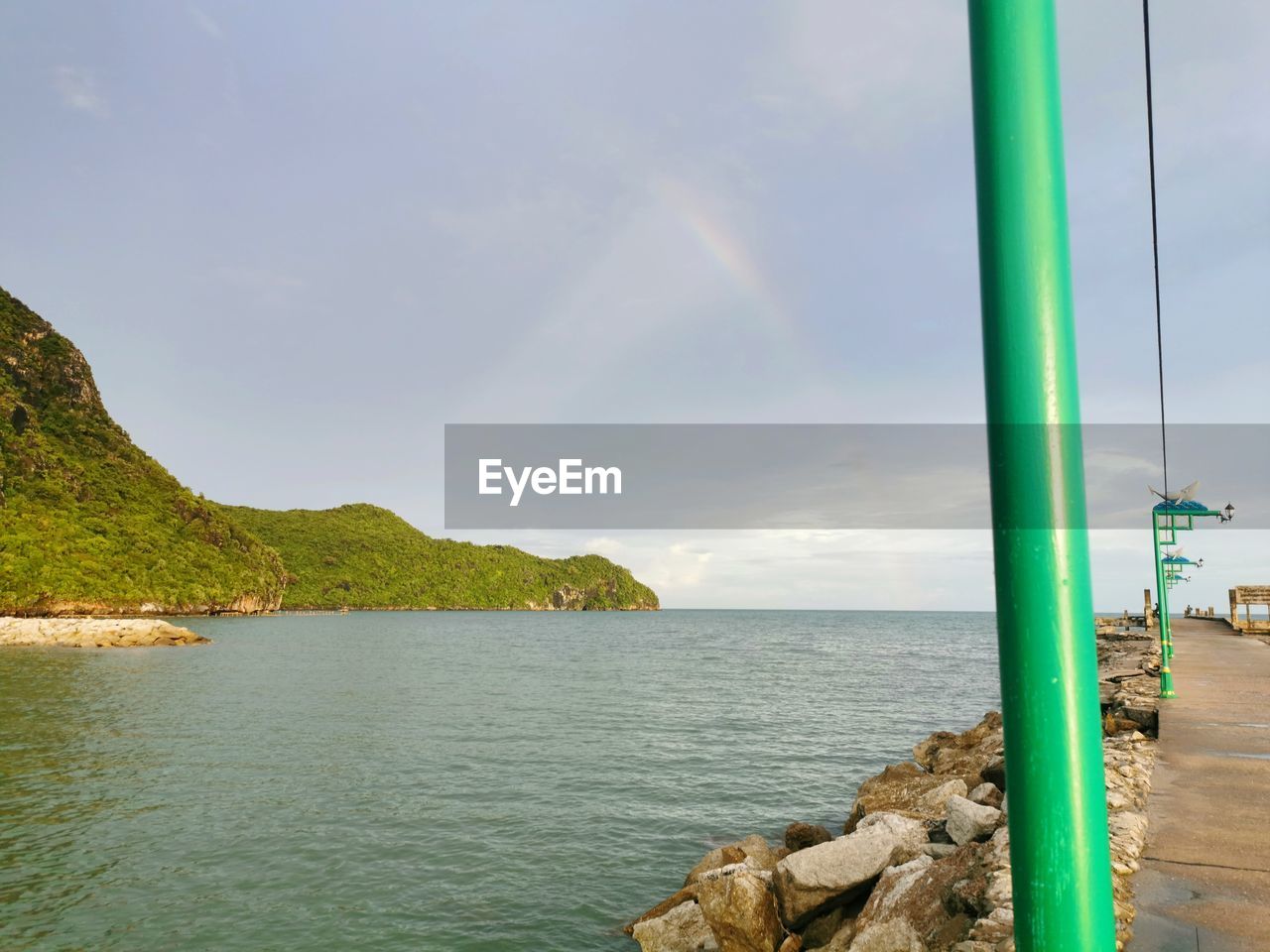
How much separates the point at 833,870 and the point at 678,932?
86.4 inches

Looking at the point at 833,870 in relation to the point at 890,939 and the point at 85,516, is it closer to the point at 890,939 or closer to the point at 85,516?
the point at 890,939

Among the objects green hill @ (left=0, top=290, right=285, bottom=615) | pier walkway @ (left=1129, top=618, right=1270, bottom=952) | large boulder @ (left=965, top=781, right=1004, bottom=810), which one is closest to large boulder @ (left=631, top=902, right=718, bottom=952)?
large boulder @ (left=965, top=781, right=1004, bottom=810)

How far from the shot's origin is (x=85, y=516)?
105 metres

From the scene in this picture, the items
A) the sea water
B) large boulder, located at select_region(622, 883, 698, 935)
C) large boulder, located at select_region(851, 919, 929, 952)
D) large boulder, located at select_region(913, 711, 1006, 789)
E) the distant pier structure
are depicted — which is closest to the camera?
large boulder, located at select_region(851, 919, 929, 952)

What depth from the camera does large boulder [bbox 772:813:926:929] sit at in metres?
8.46

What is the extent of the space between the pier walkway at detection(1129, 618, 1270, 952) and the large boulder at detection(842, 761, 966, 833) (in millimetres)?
2988

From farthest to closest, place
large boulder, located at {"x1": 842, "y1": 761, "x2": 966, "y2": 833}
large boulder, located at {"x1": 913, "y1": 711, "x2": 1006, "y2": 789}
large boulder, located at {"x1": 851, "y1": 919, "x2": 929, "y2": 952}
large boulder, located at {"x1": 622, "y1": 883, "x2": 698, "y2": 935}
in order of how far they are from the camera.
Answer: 1. large boulder, located at {"x1": 913, "y1": 711, "x2": 1006, "y2": 789}
2. large boulder, located at {"x1": 842, "y1": 761, "x2": 966, "y2": 833}
3. large boulder, located at {"x1": 622, "y1": 883, "x2": 698, "y2": 935}
4. large boulder, located at {"x1": 851, "y1": 919, "x2": 929, "y2": 952}

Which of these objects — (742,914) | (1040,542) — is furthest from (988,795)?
(1040,542)

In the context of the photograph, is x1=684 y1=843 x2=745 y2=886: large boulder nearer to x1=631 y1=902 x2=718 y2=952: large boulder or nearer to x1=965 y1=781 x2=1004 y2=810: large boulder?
x1=631 y1=902 x2=718 y2=952: large boulder

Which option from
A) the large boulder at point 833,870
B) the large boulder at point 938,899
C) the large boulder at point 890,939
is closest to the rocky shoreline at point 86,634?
the large boulder at point 833,870

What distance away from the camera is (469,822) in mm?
15266

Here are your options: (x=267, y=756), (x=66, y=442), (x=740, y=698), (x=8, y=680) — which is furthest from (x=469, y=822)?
(x=66, y=442)

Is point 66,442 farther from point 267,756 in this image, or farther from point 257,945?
point 257,945

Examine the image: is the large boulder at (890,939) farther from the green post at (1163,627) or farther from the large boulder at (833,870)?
the green post at (1163,627)
